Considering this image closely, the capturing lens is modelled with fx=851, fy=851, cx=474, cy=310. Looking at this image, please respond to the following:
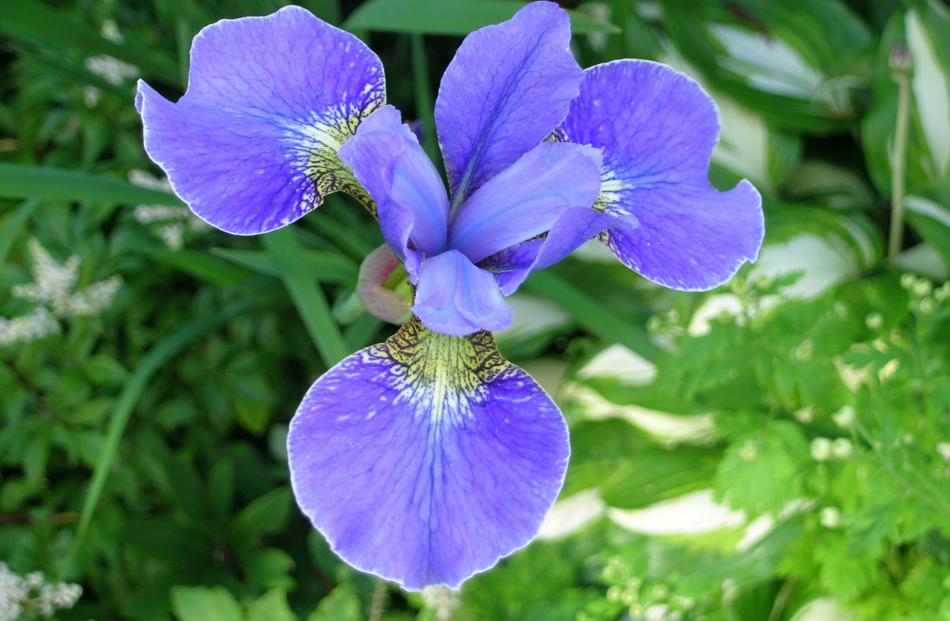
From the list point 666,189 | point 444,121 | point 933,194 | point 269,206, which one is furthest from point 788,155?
point 269,206

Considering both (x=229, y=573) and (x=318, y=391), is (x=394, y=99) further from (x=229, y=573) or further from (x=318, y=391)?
(x=318, y=391)

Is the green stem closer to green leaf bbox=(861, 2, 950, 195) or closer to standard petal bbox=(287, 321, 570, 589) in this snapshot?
green leaf bbox=(861, 2, 950, 195)

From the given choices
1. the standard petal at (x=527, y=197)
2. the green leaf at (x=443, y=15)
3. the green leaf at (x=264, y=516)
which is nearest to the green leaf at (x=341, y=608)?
the green leaf at (x=264, y=516)

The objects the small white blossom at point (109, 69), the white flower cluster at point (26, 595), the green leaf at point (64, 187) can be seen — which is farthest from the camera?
the small white blossom at point (109, 69)

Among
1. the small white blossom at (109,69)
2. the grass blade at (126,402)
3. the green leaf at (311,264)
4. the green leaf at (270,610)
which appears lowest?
the green leaf at (270,610)

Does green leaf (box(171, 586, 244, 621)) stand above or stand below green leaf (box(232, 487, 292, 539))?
above

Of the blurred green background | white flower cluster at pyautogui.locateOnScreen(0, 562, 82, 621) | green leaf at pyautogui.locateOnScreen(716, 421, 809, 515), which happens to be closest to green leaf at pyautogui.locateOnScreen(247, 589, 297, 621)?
the blurred green background

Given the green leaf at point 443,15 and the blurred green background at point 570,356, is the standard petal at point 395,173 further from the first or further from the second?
the green leaf at point 443,15

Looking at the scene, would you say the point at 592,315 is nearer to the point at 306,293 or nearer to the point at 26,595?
the point at 306,293
